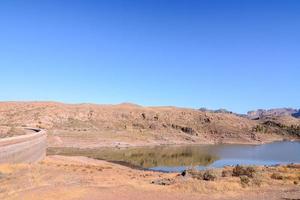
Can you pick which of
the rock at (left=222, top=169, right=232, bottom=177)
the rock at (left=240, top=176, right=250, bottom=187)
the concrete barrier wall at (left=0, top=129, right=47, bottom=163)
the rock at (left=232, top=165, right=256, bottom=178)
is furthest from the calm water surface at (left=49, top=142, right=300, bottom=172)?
the rock at (left=240, top=176, right=250, bottom=187)

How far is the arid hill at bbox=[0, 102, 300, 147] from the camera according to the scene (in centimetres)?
10062

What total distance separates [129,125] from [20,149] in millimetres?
84855

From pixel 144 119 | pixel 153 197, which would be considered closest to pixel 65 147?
pixel 144 119

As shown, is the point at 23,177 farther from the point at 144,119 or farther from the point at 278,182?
the point at 144,119

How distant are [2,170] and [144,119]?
101 meters

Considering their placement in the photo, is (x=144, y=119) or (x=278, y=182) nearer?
(x=278, y=182)

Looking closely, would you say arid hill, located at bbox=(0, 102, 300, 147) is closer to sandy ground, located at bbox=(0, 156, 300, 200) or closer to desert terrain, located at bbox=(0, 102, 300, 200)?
desert terrain, located at bbox=(0, 102, 300, 200)

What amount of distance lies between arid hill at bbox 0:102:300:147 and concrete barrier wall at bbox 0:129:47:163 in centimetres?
4281

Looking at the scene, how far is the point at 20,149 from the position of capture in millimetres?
37812

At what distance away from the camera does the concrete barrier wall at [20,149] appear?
3319 centimetres

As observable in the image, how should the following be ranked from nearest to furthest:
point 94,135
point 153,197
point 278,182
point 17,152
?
point 153,197, point 278,182, point 17,152, point 94,135

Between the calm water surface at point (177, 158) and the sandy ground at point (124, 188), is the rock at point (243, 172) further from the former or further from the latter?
the calm water surface at point (177, 158)

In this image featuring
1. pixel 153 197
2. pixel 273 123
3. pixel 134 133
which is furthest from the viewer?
pixel 273 123

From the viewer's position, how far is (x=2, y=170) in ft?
99.5
